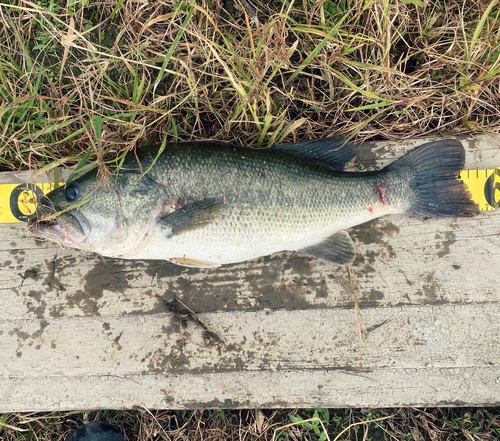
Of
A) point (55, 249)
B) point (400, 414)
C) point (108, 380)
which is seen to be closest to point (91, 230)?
point (55, 249)

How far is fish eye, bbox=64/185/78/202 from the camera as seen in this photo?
2.16 metres

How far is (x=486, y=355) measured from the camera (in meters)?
2.37

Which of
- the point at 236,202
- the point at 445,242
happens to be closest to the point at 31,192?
the point at 236,202

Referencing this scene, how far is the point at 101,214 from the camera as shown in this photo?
2121 millimetres

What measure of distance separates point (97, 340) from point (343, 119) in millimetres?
2400

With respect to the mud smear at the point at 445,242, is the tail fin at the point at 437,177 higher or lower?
higher

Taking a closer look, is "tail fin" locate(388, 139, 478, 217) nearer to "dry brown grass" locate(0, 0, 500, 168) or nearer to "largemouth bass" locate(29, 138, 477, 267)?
"largemouth bass" locate(29, 138, 477, 267)

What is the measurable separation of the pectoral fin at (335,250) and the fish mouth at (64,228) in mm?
1404

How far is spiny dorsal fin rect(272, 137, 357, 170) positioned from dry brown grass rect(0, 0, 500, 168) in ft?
0.62

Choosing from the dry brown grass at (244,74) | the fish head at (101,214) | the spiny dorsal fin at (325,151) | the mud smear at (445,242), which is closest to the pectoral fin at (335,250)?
the spiny dorsal fin at (325,151)

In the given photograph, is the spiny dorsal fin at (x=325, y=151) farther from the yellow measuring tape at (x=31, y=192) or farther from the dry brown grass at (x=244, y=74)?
the yellow measuring tape at (x=31, y=192)

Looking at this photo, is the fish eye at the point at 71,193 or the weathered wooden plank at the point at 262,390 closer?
the fish eye at the point at 71,193

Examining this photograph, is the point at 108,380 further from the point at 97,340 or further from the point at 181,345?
the point at 181,345

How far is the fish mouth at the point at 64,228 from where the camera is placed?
2092 millimetres
